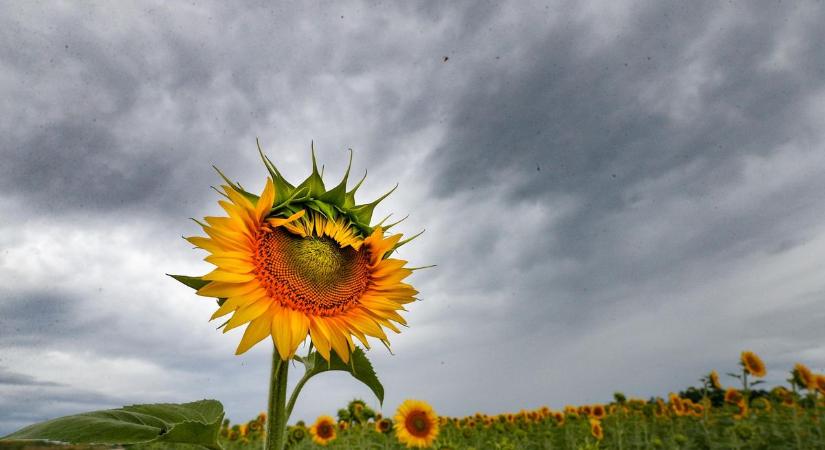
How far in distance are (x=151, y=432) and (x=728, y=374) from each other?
11.5 meters

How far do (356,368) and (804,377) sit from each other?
457 inches

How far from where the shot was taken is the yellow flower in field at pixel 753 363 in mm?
10938

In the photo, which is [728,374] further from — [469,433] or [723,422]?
[469,433]

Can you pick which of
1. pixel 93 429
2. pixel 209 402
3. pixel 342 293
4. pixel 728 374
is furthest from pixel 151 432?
pixel 728 374

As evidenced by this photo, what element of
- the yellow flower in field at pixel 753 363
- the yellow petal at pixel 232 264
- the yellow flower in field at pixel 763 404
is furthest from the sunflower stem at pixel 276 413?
the yellow flower in field at pixel 763 404

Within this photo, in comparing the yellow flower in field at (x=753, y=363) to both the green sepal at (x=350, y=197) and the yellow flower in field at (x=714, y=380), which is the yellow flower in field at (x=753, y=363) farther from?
the green sepal at (x=350, y=197)

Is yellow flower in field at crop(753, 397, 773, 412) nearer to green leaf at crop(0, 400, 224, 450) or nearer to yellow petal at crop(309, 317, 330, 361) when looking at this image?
yellow petal at crop(309, 317, 330, 361)

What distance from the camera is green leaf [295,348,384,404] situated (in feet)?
7.81

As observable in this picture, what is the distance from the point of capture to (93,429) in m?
1.75

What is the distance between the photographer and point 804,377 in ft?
35.2

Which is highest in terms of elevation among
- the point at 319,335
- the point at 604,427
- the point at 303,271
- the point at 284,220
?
the point at 284,220

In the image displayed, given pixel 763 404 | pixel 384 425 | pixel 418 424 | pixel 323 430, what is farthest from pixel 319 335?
pixel 763 404

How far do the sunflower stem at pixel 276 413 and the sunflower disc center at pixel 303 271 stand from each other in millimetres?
324

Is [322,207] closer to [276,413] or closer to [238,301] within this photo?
[238,301]
